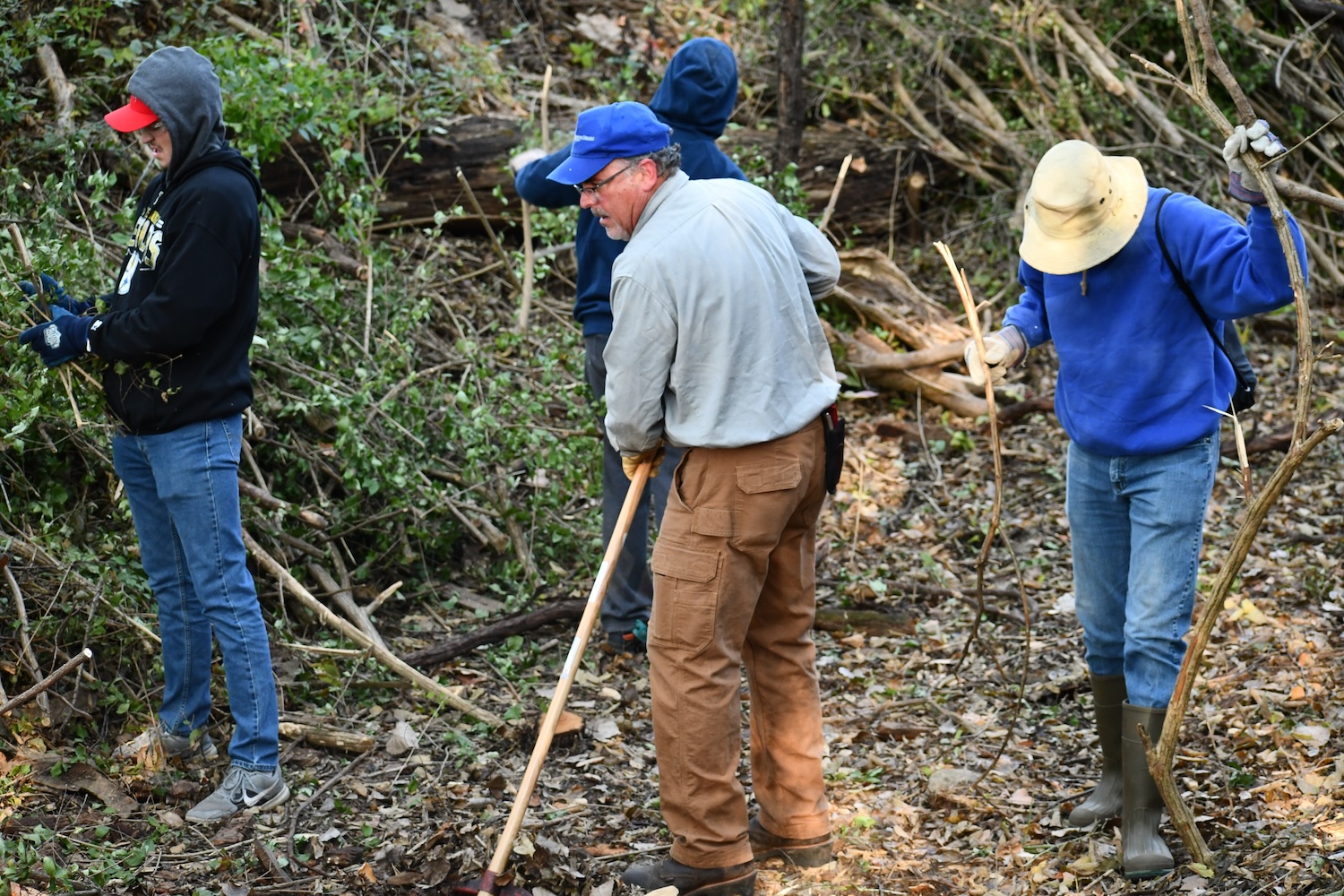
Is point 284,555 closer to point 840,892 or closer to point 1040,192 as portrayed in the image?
point 840,892

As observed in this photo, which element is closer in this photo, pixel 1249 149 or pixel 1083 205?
→ pixel 1249 149

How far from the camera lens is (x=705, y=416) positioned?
11.3 feet

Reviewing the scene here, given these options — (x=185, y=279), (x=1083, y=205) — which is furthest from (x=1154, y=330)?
(x=185, y=279)

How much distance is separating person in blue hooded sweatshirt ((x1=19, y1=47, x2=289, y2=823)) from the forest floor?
0.31m

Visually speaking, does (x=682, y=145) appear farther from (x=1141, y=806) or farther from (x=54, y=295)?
(x=1141, y=806)

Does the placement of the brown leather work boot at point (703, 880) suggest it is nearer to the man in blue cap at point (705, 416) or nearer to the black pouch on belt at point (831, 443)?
the man in blue cap at point (705, 416)

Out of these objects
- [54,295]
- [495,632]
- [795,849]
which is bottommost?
[795,849]

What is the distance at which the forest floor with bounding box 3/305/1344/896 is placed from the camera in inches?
147

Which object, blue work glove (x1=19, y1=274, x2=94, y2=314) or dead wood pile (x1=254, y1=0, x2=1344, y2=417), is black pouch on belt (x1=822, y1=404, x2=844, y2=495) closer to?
blue work glove (x1=19, y1=274, x2=94, y2=314)

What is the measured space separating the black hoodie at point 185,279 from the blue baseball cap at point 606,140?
1.15 metres

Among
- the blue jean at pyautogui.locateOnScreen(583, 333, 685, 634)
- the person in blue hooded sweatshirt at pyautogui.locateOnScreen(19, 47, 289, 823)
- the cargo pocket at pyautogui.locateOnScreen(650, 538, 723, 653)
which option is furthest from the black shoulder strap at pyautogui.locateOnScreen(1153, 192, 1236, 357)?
the person in blue hooded sweatshirt at pyautogui.locateOnScreen(19, 47, 289, 823)

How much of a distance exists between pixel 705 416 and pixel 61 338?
2.11m

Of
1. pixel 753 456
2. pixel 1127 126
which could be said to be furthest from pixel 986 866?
pixel 1127 126

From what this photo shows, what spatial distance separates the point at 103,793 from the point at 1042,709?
3.49 meters
